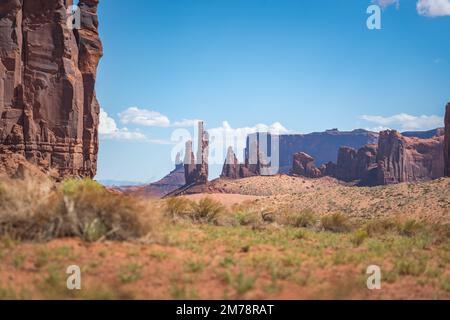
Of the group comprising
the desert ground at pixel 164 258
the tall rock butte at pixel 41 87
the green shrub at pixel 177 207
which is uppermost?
the tall rock butte at pixel 41 87

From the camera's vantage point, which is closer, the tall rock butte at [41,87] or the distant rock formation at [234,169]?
the tall rock butte at [41,87]

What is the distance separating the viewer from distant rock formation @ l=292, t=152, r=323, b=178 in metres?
115

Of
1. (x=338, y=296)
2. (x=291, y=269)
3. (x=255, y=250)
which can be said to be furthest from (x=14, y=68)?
(x=338, y=296)

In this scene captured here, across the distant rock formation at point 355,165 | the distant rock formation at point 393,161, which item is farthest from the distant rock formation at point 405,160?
the distant rock formation at point 355,165

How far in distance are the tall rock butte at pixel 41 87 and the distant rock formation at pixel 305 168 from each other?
8892cm

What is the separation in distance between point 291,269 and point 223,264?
1.49 meters

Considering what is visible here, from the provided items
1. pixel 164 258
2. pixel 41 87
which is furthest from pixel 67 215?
pixel 41 87

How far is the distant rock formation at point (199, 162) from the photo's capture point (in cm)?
11339

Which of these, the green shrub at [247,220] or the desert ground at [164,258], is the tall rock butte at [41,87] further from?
the desert ground at [164,258]

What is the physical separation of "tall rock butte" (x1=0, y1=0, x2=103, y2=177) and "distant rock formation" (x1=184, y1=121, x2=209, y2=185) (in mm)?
81337

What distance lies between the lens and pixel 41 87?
28.9 m

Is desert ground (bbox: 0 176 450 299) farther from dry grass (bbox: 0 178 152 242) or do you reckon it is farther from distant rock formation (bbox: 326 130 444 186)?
distant rock formation (bbox: 326 130 444 186)
